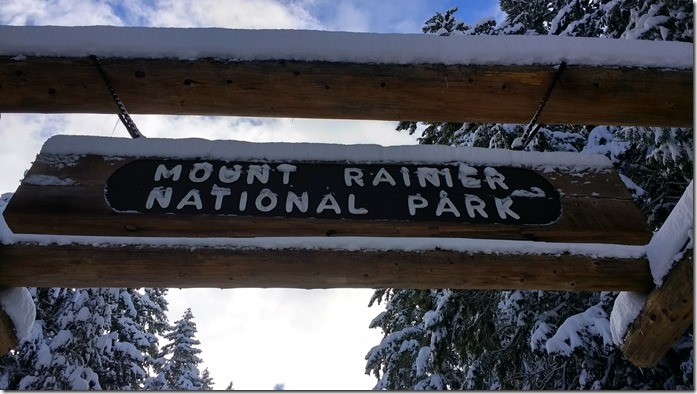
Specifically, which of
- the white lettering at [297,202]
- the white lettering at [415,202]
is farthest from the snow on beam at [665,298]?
the white lettering at [297,202]

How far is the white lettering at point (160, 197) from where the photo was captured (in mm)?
1969

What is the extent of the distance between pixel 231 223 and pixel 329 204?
0.38m

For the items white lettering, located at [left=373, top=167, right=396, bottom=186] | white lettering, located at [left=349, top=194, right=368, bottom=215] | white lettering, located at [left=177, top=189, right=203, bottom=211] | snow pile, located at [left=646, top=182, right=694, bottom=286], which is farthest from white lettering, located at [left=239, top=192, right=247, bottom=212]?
snow pile, located at [left=646, top=182, right=694, bottom=286]

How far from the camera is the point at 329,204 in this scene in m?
2.01

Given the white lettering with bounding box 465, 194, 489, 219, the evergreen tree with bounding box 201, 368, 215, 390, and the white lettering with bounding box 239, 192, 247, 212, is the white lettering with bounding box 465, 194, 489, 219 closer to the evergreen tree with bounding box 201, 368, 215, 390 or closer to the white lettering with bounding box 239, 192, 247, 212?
the white lettering with bounding box 239, 192, 247, 212

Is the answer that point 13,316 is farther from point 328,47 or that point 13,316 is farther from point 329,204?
point 328,47

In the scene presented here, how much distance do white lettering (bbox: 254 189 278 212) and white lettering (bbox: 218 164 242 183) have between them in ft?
0.45

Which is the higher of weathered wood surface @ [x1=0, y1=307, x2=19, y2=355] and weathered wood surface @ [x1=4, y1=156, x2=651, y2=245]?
weathered wood surface @ [x1=4, y1=156, x2=651, y2=245]

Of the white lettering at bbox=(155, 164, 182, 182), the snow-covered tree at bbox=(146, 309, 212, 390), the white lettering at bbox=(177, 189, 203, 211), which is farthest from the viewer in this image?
the snow-covered tree at bbox=(146, 309, 212, 390)

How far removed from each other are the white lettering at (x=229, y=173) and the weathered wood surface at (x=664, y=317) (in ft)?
5.62

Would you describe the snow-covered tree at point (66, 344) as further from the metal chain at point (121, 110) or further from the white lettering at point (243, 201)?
the white lettering at point (243, 201)

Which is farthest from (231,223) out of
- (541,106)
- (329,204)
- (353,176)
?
(541,106)

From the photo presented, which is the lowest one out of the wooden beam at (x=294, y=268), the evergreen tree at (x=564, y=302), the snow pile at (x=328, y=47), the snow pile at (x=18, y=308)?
the snow pile at (x=18, y=308)

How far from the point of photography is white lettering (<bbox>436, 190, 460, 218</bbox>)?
6.57ft
